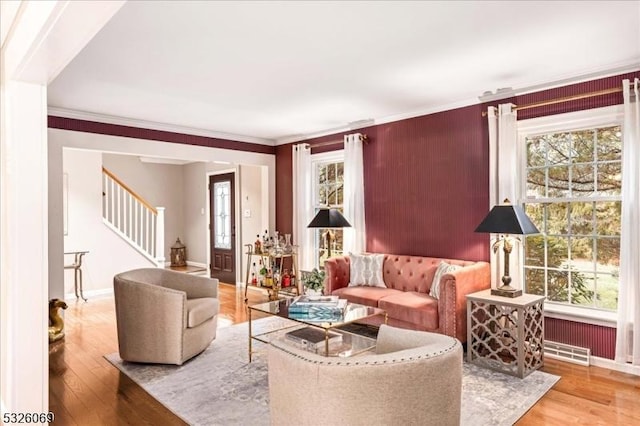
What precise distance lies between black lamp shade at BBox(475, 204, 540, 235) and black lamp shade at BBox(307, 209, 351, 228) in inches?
76.3

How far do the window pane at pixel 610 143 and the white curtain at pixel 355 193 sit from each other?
2657 millimetres

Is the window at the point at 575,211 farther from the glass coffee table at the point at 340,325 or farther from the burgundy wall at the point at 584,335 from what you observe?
the glass coffee table at the point at 340,325

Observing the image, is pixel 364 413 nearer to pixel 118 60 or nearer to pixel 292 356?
pixel 292 356

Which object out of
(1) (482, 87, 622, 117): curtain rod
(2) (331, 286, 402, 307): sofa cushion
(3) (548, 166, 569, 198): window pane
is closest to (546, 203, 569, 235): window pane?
(3) (548, 166, 569, 198): window pane

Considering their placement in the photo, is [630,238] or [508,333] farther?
[508,333]

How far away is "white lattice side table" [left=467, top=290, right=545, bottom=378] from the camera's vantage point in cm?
336

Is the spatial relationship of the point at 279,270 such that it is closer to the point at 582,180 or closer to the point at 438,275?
the point at 438,275

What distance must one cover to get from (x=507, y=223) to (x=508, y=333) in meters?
0.95

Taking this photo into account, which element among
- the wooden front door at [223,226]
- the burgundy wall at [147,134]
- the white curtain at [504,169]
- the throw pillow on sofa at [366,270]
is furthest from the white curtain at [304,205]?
the white curtain at [504,169]

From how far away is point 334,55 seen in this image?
327 cm

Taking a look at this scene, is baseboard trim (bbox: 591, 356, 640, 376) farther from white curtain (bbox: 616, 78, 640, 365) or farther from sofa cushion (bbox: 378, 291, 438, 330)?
sofa cushion (bbox: 378, 291, 438, 330)

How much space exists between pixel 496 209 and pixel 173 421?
2.99 meters

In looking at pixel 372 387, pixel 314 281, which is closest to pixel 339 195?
pixel 314 281

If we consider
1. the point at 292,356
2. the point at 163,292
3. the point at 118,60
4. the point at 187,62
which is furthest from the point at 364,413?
the point at 118,60
